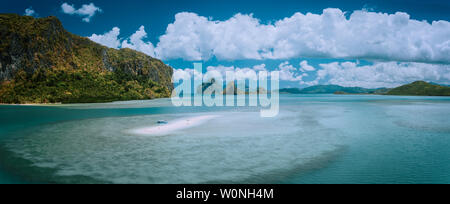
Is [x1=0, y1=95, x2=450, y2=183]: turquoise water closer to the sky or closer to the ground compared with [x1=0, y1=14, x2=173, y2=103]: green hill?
closer to the ground

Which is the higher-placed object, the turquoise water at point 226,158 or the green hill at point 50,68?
the green hill at point 50,68

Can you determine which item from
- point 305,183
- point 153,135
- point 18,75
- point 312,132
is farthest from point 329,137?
point 18,75

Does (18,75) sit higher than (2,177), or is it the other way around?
(18,75)

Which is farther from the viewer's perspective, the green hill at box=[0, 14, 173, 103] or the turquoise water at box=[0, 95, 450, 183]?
the green hill at box=[0, 14, 173, 103]

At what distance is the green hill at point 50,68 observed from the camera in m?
110

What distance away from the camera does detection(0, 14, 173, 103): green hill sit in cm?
10956

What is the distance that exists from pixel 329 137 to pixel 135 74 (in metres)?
194

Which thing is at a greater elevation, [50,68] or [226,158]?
[50,68]

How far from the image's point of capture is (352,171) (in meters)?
11.2

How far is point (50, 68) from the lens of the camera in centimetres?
13012

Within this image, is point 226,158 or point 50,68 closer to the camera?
point 226,158

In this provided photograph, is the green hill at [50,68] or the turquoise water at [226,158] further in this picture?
the green hill at [50,68]
